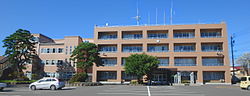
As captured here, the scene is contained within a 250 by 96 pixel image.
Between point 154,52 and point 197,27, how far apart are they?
11035mm

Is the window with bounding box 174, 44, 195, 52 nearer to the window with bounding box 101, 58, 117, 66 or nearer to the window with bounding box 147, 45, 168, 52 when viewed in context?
the window with bounding box 147, 45, 168, 52

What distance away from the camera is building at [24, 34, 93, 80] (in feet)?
168

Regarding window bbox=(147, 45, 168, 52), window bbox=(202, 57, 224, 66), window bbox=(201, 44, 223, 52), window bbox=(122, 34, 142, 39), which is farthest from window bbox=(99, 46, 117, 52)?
window bbox=(202, 57, 224, 66)

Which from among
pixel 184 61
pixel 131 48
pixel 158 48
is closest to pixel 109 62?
pixel 131 48

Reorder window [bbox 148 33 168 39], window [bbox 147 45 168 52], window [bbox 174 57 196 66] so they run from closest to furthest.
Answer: window [bbox 174 57 196 66]
window [bbox 147 45 168 52]
window [bbox 148 33 168 39]

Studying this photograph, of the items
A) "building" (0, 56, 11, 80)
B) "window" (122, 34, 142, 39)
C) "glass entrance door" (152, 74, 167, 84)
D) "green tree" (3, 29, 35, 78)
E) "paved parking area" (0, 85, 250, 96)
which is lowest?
"glass entrance door" (152, 74, 167, 84)

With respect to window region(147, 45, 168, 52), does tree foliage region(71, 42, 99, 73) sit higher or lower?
lower

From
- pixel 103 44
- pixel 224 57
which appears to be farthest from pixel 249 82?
pixel 103 44

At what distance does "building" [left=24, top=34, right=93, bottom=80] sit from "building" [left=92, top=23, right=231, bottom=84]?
19.1 feet

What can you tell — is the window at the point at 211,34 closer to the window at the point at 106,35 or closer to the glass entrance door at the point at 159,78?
the glass entrance door at the point at 159,78

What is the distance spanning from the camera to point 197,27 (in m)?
48.5

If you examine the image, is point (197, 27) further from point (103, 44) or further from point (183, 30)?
point (103, 44)

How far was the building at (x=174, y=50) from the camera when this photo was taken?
4731cm

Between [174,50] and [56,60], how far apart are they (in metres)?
27.9
